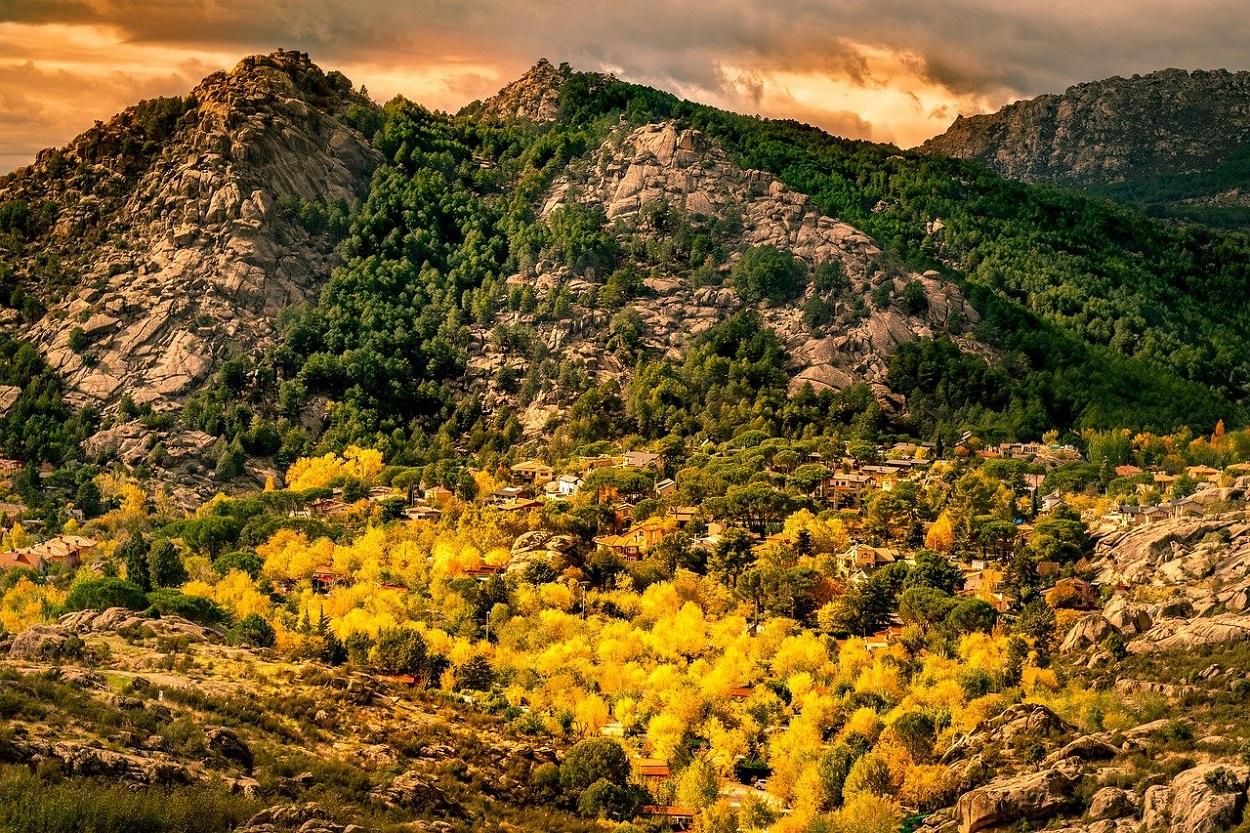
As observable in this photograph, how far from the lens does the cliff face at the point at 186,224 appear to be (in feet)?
447

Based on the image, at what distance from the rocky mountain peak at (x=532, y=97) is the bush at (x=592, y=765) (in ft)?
419

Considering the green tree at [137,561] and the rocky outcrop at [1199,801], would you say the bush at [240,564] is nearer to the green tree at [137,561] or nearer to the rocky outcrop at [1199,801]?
the green tree at [137,561]

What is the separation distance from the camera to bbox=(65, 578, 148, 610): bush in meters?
74.5

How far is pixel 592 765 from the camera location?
60875 mm

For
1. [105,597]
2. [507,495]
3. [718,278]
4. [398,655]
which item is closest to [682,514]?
[507,495]

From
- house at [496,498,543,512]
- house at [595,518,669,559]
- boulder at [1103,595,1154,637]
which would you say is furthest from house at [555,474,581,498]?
boulder at [1103,595,1154,637]

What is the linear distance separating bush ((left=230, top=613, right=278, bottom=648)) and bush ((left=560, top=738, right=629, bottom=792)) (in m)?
17.5

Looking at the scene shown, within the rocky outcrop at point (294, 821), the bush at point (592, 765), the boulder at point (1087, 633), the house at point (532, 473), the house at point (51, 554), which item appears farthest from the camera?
the house at point (532, 473)

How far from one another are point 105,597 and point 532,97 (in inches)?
4802

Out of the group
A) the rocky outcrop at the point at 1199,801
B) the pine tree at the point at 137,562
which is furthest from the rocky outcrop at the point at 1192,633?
the pine tree at the point at 137,562

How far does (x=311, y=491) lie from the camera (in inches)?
4306

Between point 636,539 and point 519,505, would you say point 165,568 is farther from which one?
point 636,539

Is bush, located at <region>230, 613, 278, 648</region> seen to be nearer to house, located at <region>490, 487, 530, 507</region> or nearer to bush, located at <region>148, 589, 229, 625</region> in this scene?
bush, located at <region>148, 589, 229, 625</region>

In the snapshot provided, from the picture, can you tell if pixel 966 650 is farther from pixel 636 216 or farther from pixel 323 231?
pixel 323 231
